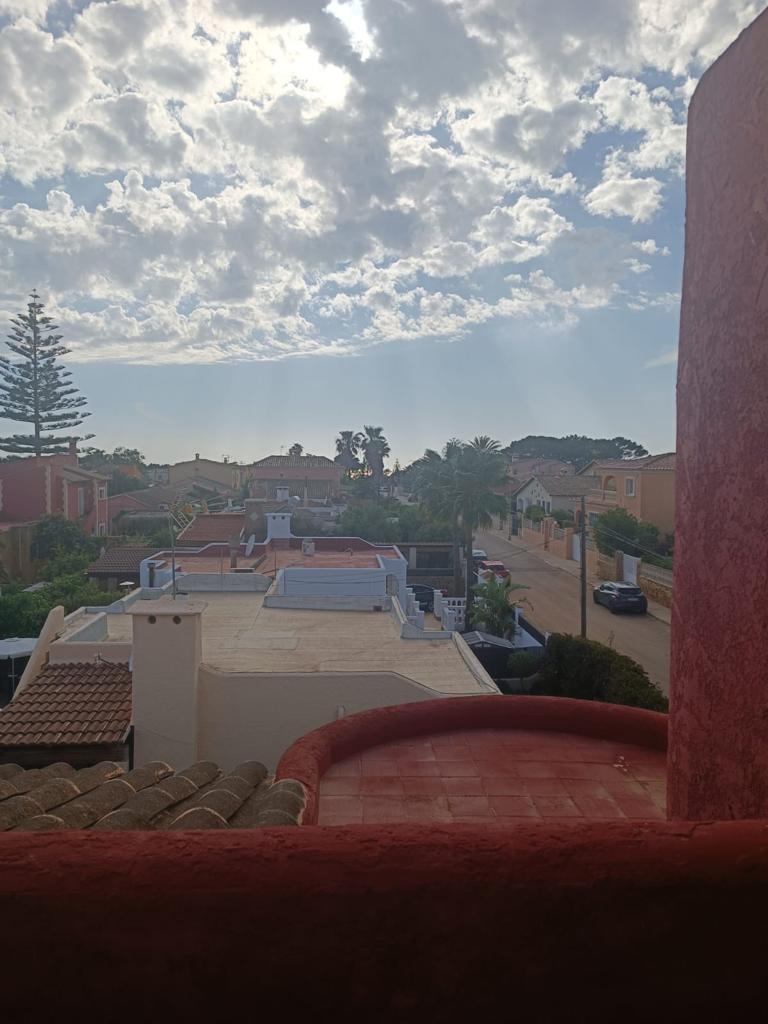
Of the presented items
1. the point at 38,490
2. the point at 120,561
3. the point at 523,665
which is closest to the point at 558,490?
the point at 120,561

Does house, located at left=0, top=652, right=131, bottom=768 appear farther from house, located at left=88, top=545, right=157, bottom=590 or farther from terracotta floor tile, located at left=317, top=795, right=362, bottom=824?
house, located at left=88, top=545, right=157, bottom=590

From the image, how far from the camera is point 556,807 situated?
3.57m

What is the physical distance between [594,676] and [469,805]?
13.2 m

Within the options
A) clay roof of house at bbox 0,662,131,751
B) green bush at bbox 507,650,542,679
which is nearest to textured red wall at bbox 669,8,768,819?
clay roof of house at bbox 0,662,131,751

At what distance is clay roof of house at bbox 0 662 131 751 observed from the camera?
806 centimetres

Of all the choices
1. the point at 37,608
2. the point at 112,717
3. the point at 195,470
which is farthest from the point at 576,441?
the point at 112,717

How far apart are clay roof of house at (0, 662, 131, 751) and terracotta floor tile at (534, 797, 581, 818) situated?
5862mm

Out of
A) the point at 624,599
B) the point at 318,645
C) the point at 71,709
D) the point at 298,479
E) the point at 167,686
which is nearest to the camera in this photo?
the point at 167,686

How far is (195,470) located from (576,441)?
56.8 m

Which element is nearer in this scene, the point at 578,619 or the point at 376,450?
the point at 578,619

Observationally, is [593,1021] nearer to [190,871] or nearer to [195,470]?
[190,871]

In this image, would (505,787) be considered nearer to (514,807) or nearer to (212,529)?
Answer: (514,807)

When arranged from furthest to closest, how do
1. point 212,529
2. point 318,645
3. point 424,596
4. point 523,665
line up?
point 212,529
point 424,596
point 523,665
point 318,645

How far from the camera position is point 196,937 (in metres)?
1.43
